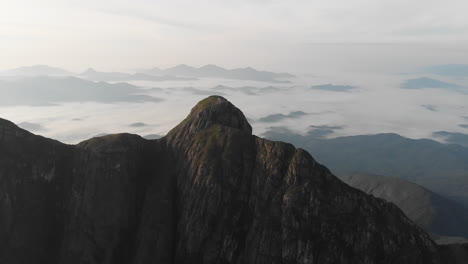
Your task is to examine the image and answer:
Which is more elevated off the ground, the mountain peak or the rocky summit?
the mountain peak

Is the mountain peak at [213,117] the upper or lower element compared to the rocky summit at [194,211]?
upper

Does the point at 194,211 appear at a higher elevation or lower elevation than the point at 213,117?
lower

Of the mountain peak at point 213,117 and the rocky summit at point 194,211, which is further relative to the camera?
the mountain peak at point 213,117

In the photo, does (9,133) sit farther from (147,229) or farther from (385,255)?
(385,255)

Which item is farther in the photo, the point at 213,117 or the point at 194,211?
the point at 213,117

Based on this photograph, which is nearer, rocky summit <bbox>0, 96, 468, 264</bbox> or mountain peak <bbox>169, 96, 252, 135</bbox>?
rocky summit <bbox>0, 96, 468, 264</bbox>
